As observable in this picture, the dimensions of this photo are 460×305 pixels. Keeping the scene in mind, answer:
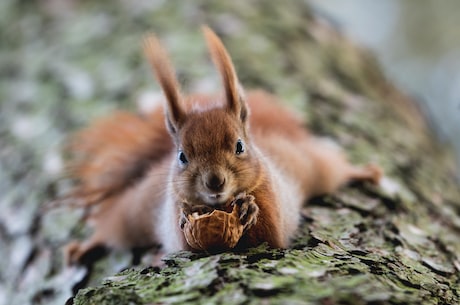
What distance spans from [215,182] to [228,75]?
0.26 meters

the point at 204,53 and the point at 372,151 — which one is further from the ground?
the point at 204,53

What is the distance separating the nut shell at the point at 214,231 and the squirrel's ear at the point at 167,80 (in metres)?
0.29

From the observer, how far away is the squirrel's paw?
1.14 metres

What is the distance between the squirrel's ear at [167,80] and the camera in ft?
3.95

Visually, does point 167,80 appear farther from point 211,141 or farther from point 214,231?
point 214,231

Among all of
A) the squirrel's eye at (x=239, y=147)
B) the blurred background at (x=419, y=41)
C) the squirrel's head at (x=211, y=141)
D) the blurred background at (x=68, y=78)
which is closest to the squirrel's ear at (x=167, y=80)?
the squirrel's head at (x=211, y=141)

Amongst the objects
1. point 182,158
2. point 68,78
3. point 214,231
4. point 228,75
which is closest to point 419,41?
point 68,78

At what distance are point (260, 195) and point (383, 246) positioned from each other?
A: 0.28 meters

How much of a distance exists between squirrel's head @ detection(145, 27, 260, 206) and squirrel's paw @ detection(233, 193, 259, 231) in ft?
0.07

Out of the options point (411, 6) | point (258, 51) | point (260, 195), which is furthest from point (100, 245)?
point (411, 6)

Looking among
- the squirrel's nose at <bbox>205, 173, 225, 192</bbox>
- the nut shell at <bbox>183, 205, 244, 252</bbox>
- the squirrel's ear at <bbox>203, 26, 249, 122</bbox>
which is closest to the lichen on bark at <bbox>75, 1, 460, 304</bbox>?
the nut shell at <bbox>183, 205, 244, 252</bbox>

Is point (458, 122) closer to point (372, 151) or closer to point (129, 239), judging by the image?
point (372, 151)

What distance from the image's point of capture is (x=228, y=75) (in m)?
1.28

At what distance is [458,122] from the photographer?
3221 millimetres
